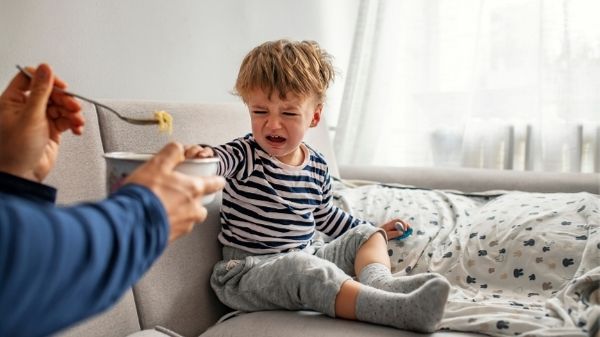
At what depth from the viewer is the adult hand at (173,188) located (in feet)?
2.21

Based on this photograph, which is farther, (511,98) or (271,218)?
(511,98)

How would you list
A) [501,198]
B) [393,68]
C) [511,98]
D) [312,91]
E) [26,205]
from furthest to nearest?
[393,68]
[511,98]
[501,198]
[312,91]
[26,205]

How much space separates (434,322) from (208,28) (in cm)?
129

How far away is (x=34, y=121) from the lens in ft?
2.83

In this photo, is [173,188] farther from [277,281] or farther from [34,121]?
[277,281]

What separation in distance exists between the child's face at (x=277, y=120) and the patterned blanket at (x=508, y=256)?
1.23 feet

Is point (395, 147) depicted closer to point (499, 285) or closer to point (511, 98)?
point (511, 98)

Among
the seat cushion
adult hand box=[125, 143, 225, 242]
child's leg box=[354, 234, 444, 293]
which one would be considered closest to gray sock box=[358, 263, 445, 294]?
child's leg box=[354, 234, 444, 293]

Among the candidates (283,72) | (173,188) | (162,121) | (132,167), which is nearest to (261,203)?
(283,72)

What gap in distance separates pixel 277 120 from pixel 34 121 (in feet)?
2.21

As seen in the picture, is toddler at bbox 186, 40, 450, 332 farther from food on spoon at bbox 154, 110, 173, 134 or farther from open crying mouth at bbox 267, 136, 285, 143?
food on spoon at bbox 154, 110, 173, 134

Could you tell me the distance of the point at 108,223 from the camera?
601 mm

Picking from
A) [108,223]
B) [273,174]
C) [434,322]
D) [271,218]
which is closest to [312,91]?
[273,174]

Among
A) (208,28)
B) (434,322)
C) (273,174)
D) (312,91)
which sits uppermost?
(208,28)
